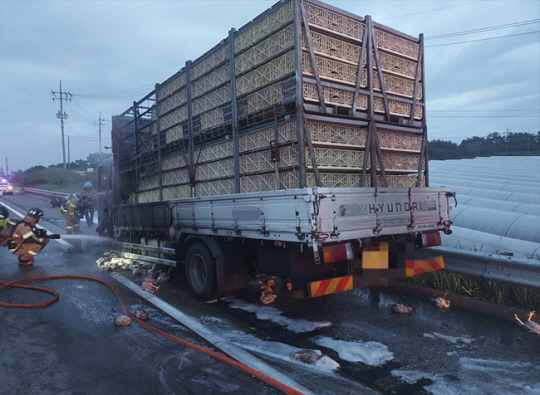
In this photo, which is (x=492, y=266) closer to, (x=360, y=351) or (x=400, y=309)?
(x=400, y=309)

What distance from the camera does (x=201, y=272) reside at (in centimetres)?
611

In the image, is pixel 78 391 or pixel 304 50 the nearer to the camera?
pixel 78 391

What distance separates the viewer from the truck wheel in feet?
18.6

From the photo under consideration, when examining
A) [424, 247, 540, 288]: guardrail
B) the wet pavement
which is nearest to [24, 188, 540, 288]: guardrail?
[424, 247, 540, 288]: guardrail

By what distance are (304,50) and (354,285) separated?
9.84ft

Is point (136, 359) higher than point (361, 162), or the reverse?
point (361, 162)

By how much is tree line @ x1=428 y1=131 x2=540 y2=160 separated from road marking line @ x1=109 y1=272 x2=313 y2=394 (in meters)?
43.8

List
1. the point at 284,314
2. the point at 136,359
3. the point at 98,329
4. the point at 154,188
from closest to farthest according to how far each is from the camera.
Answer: the point at 136,359 < the point at 98,329 < the point at 284,314 < the point at 154,188

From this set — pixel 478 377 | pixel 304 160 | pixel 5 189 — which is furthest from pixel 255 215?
pixel 5 189

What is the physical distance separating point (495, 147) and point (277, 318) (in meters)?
52.6

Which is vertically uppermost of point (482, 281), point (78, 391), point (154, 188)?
point (154, 188)

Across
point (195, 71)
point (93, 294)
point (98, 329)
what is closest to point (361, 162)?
point (195, 71)

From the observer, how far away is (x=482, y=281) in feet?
17.7

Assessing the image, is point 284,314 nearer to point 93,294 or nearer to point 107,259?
point 93,294
